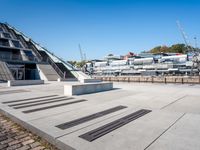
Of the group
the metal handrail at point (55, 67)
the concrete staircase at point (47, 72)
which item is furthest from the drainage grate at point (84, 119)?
the metal handrail at point (55, 67)

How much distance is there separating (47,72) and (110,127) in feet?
86.6

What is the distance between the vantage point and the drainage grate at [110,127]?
13.8 ft

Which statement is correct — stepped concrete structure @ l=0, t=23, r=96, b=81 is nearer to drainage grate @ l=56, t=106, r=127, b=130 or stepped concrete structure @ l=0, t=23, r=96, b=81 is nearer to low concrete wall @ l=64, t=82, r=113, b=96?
low concrete wall @ l=64, t=82, r=113, b=96

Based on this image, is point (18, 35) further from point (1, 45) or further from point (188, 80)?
point (188, 80)

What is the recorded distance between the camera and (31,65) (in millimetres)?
30844

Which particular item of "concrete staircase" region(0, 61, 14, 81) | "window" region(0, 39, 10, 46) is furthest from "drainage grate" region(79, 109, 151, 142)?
"window" region(0, 39, 10, 46)

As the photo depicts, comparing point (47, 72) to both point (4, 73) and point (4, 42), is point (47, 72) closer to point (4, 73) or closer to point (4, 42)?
point (4, 73)

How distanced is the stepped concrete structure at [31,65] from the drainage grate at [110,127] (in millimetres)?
18491

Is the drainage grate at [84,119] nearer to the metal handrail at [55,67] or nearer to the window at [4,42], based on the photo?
the metal handrail at [55,67]

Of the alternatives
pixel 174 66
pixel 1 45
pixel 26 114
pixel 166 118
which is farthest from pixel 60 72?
pixel 174 66

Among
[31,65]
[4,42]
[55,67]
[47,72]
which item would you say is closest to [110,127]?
[47,72]

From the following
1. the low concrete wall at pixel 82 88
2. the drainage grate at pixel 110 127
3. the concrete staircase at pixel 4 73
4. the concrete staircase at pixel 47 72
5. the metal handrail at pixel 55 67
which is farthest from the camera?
the metal handrail at pixel 55 67

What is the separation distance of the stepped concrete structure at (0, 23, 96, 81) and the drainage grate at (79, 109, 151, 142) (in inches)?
728

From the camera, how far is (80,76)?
30.8 m
